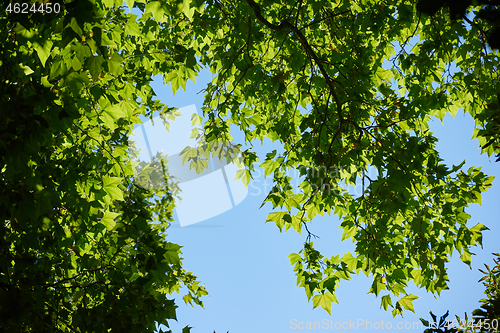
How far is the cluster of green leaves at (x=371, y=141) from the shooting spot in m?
3.12

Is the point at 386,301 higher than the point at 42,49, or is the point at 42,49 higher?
the point at 42,49

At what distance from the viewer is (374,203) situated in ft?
10.5

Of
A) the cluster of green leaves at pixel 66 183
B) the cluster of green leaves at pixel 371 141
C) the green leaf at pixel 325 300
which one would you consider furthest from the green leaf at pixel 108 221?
the green leaf at pixel 325 300

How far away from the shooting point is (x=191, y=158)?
3705 mm

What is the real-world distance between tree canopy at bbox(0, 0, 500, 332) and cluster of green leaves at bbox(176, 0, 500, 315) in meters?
0.02

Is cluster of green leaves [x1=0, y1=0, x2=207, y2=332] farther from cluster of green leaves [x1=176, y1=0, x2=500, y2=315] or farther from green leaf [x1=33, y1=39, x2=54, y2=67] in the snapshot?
cluster of green leaves [x1=176, y1=0, x2=500, y2=315]

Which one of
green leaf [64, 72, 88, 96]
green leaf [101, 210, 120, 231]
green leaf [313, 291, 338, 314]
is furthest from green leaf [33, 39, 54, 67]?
green leaf [313, 291, 338, 314]

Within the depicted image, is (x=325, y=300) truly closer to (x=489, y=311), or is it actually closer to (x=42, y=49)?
(x=489, y=311)

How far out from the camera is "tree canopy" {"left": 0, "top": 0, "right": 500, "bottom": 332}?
1914 millimetres

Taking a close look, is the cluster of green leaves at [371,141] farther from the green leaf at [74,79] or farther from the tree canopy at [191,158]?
the green leaf at [74,79]

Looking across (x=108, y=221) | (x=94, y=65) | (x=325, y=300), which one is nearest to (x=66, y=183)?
(x=108, y=221)

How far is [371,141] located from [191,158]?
2040 millimetres

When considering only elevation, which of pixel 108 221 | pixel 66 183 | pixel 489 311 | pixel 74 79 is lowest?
pixel 489 311

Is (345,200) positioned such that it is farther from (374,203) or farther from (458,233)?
(458,233)
